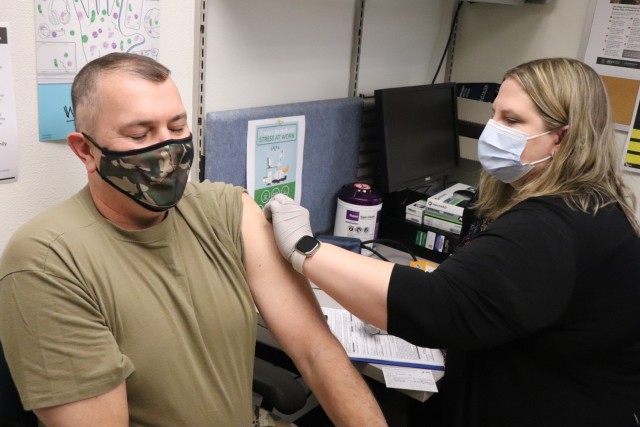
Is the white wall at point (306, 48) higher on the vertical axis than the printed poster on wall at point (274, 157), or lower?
higher

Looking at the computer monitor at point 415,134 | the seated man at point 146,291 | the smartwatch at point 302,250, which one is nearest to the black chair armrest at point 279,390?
the seated man at point 146,291

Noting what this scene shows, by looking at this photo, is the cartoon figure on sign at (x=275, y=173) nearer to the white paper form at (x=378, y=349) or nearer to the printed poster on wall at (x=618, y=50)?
the white paper form at (x=378, y=349)

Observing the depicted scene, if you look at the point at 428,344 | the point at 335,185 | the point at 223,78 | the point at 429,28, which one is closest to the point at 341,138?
the point at 335,185

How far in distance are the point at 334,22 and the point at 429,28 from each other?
698 millimetres

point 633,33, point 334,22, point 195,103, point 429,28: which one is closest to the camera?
point 195,103

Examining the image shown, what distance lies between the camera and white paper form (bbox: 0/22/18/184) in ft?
3.84

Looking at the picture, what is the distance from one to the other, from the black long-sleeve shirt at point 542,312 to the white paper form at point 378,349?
0.23 m

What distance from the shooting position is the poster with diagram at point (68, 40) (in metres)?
1.23

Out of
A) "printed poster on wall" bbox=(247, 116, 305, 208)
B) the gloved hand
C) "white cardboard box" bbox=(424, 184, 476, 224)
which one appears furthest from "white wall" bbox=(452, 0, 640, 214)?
the gloved hand

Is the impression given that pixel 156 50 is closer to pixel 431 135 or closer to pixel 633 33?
pixel 431 135

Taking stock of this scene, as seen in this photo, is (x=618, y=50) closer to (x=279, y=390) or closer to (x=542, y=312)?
(x=542, y=312)

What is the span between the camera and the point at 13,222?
1.27m

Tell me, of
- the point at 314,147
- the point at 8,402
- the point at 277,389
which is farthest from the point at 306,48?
the point at 8,402

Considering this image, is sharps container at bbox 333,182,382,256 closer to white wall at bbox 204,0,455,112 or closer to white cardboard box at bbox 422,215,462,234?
white cardboard box at bbox 422,215,462,234
